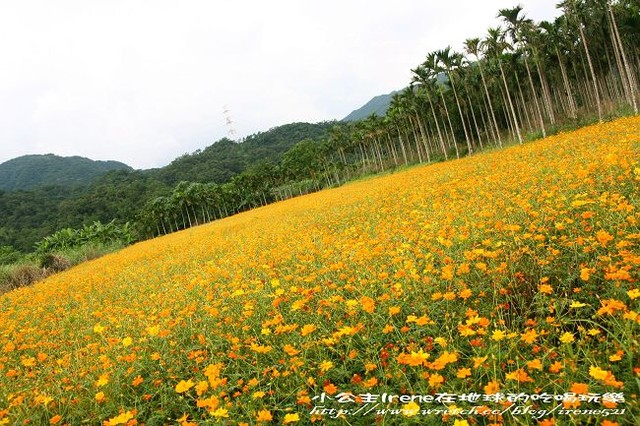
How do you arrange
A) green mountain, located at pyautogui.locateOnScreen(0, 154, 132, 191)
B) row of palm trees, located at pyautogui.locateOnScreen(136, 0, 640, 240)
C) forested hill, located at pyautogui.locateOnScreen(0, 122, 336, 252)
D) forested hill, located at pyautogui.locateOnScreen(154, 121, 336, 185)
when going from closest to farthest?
row of palm trees, located at pyautogui.locateOnScreen(136, 0, 640, 240), forested hill, located at pyautogui.locateOnScreen(0, 122, 336, 252), forested hill, located at pyautogui.locateOnScreen(154, 121, 336, 185), green mountain, located at pyautogui.locateOnScreen(0, 154, 132, 191)

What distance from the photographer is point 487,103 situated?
57.1 m

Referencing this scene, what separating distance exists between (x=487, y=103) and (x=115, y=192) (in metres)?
74.7

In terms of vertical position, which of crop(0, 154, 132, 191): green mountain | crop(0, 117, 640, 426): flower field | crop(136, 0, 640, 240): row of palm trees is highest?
crop(0, 154, 132, 191): green mountain

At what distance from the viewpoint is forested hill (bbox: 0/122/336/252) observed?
69562 millimetres

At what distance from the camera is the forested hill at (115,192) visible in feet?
228

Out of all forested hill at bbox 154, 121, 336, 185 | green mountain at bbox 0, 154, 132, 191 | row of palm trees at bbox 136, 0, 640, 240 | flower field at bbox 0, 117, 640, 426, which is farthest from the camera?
green mountain at bbox 0, 154, 132, 191

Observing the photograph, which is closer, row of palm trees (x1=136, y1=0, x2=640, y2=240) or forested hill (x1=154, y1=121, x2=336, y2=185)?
row of palm trees (x1=136, y1=0, x2=640, y2=240)

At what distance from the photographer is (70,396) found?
3.67 meters

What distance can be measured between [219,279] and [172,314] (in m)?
1.57

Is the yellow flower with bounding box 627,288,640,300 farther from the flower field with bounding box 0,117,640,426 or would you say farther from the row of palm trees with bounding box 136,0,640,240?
the row of palm trees with bounding box 136,0,640,240

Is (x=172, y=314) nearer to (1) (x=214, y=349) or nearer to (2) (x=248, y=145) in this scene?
(1) (x=214, y=349)

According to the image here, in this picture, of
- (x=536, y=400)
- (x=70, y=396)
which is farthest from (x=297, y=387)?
(x=70, y=396)

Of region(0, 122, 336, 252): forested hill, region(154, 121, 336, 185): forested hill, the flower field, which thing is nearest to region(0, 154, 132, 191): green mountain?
region(0, 122, 336, 252): forested hill

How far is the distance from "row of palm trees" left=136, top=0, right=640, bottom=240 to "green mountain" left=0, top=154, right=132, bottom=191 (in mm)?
74295
